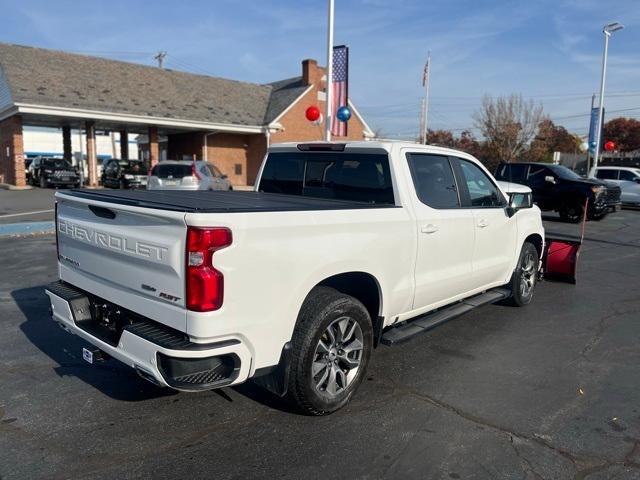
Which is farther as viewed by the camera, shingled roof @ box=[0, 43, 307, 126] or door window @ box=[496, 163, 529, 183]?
shingled roof @ box=[0, 43, 307, 126]

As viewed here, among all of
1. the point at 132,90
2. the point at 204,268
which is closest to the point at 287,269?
the point at 204,268

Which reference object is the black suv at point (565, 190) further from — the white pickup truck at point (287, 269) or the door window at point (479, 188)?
the white pickup truck at point (287, 269)

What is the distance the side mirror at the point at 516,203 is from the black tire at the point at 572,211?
11.9m

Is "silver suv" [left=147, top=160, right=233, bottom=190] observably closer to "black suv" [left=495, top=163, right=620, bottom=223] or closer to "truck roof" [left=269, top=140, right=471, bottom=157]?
"black suv" [left=495, top=163, right=620, bottom=223]

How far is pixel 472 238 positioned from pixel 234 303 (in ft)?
9.58

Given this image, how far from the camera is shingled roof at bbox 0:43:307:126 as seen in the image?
79.8 feet

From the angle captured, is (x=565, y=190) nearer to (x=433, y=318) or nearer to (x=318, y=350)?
(x=433, y=318)

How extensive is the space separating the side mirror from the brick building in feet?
74.3

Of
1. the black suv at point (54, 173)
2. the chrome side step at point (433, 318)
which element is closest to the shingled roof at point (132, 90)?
the black suv at point (54, 173)

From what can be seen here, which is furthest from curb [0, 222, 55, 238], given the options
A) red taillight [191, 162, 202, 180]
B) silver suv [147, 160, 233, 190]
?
red taillight [191, 162, 202, 180]

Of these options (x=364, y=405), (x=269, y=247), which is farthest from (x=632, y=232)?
(x=269, y=247)

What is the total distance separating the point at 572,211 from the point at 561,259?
32.2 feet

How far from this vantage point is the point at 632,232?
48.4 ft

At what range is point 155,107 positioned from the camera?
27.3m
